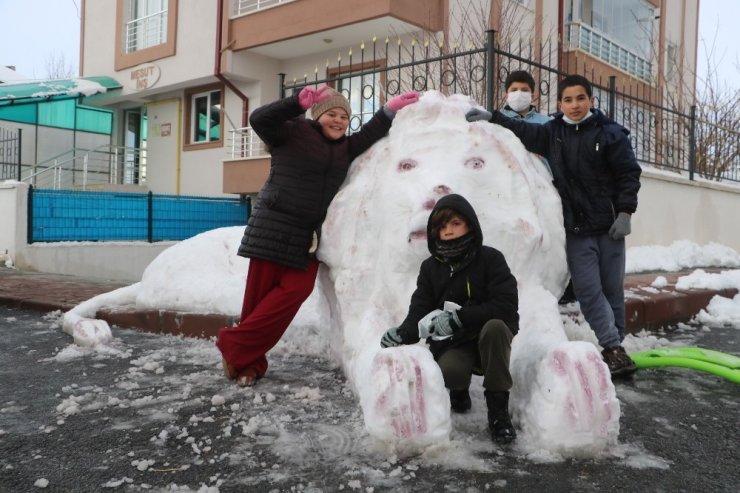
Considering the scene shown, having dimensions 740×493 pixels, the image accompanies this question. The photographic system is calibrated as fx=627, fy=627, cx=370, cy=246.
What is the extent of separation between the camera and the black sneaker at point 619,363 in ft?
11.2

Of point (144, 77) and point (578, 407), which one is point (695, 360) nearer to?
point (578, 407)

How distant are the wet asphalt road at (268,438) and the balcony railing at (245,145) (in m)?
10.4

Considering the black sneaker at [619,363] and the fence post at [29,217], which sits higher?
the fence post at [29,217]

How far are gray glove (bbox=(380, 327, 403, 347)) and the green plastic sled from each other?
1.90 meters

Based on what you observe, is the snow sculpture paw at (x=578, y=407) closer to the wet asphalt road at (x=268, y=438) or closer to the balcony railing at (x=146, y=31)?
the wet asphalt road at (x=268, y=438)

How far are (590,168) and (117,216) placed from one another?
9754 mm

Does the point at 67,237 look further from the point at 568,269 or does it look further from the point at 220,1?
the point at 568,269

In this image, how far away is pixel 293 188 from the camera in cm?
330

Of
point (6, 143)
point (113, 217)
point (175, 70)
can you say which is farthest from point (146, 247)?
point (175, 70)

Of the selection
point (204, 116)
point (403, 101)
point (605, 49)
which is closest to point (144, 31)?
point (204, 116)

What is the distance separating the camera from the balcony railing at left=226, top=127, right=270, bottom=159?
544 inches

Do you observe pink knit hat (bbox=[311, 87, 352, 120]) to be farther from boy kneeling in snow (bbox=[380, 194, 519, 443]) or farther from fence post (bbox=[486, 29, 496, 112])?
fence post (bbox=[486, 29, 496, 112])

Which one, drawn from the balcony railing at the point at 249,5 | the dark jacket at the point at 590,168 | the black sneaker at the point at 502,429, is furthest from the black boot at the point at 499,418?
the balcony railing at the point at 249,5

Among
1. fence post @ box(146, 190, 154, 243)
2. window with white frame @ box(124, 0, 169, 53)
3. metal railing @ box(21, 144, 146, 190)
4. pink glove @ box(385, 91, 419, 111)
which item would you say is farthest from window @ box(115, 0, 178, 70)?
pink glove @ box(385, 91, 419, 111)
